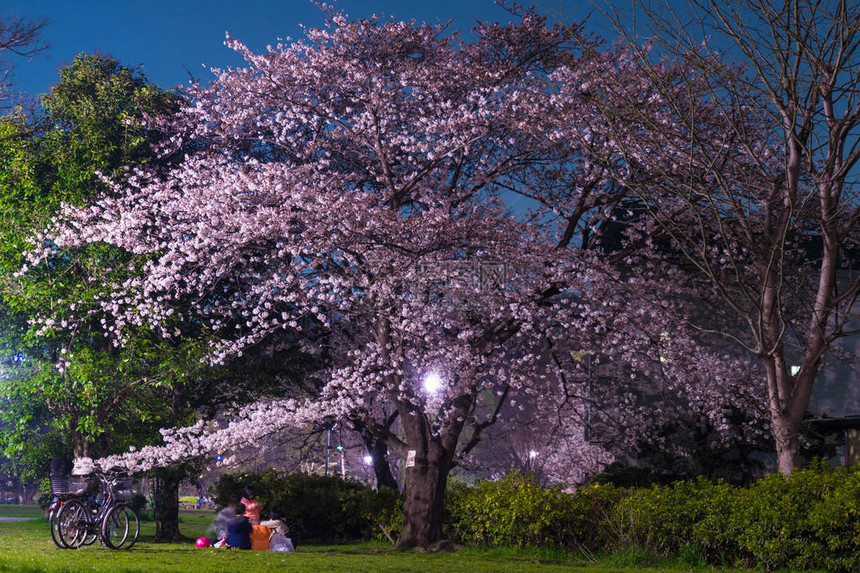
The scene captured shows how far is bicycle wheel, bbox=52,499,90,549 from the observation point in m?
13.1

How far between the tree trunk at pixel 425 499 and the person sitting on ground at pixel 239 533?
315cm

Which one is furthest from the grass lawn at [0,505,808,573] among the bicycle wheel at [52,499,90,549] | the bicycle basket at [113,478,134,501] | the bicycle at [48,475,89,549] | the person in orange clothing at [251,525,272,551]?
the person in orange clothing at [251,525,272,551]

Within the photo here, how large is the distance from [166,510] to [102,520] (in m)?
8.39

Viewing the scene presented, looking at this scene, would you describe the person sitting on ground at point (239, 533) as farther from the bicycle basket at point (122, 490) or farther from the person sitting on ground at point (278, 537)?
the bicycle basket at point (122, 490)

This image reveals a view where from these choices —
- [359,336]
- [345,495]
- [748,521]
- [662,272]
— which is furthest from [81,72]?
[748,521]

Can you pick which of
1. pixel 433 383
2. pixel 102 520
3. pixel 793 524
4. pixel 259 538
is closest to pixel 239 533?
pixel 259 538

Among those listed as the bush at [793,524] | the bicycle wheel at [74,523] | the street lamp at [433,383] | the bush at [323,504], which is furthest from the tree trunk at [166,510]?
the bush at [793,524]

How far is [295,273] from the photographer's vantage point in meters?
16.9

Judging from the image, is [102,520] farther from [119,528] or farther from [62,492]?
[62,492]

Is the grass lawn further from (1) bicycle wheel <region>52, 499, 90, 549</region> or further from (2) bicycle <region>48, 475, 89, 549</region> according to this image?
(2) bicycle <region>48, 475, 89, 549</region>

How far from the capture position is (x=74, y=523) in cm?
1327

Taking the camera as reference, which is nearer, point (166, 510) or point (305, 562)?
point (305, 562)

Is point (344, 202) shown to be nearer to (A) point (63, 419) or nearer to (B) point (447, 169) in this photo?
(B) point (447, 169)

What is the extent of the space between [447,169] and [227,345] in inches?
257
